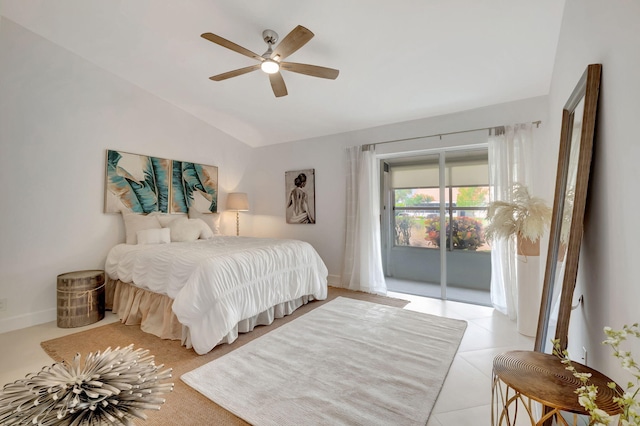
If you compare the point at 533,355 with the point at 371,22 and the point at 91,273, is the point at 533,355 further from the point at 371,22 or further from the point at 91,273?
the point at 91,273

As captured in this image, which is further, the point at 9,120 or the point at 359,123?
the point at 359,123

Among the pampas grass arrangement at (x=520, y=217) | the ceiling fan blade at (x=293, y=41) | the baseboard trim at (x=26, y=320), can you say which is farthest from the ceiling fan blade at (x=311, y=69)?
the baseboard trim at (x=26, y=320)

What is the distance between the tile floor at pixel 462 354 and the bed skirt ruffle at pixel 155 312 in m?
0.25

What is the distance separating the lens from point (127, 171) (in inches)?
140

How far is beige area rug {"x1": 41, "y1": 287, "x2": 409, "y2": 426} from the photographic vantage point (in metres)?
1.58

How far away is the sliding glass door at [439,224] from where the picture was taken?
358 centimetres

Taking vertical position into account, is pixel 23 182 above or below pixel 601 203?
above

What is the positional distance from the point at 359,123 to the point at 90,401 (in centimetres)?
395

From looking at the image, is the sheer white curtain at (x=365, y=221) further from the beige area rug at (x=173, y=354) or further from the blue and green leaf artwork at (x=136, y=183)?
the blue and green leaf artwork at (x=136, y=183)

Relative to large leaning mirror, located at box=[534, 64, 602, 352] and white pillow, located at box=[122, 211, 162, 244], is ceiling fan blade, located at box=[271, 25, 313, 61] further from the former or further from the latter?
white pillow, located at box=[122, 211, 162, 244]

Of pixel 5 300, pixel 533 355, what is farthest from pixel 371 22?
pixel 5 300

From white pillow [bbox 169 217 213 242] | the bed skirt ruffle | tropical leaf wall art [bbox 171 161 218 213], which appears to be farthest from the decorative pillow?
the bed skirt ruffle

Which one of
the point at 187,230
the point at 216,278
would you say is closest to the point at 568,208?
the point at 216,278

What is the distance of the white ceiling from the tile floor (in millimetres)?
2476
